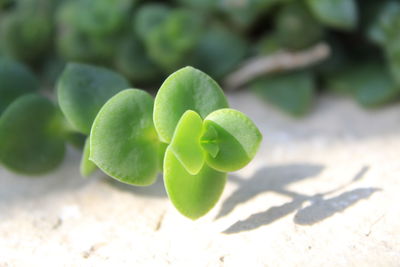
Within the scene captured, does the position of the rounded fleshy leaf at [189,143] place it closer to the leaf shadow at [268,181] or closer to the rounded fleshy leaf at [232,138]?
the rounded fleshy leaf at [232,138]

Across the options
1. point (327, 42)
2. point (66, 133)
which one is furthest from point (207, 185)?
point (327, 42)

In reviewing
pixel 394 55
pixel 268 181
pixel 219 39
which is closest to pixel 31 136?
pixel 268 181

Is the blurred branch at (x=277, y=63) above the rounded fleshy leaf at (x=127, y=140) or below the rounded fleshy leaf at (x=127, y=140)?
below

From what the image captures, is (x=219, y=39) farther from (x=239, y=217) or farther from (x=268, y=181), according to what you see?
(x=239, y=217)

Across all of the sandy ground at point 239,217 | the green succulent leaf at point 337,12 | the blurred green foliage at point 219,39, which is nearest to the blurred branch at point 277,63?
the blurred green foliage at point 219,39

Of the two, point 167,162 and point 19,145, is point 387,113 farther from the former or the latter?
point 19,145

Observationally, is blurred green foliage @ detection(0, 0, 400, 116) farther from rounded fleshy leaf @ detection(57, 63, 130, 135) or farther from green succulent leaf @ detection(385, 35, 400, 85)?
rounded fleshy leaf @ detection(57, 63, 130, 135)

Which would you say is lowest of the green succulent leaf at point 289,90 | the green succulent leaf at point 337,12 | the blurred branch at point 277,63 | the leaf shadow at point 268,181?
the green succulent leaf at point 289,90

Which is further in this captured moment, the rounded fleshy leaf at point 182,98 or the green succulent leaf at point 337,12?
the green succulent leaf at point 337,12
